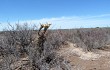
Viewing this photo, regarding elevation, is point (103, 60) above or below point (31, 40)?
below

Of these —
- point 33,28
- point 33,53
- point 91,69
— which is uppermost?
point 33,28

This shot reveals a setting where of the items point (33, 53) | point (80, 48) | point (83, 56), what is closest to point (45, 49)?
point (33, 53)

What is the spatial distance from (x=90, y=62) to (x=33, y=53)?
2.57 meters

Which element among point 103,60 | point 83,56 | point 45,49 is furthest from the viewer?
point 83,56

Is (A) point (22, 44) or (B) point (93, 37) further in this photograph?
(B) point (93, 37)

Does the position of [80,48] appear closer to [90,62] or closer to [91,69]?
[90,62]

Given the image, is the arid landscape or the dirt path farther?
the dirt path

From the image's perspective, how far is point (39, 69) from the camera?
784 centimetres

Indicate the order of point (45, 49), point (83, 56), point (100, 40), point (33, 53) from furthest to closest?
point (100, 40), point (83, 56), point (45, 49), point (33, 53)

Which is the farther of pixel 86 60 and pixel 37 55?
pixel 86 60

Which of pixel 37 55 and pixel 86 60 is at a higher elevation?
pixel 37 55

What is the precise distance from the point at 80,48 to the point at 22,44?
3.79m

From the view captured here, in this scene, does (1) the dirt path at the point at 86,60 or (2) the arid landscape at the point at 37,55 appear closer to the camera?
(2) the arid landscape at the point at 37,55

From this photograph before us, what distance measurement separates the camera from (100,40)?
46.6 feet
